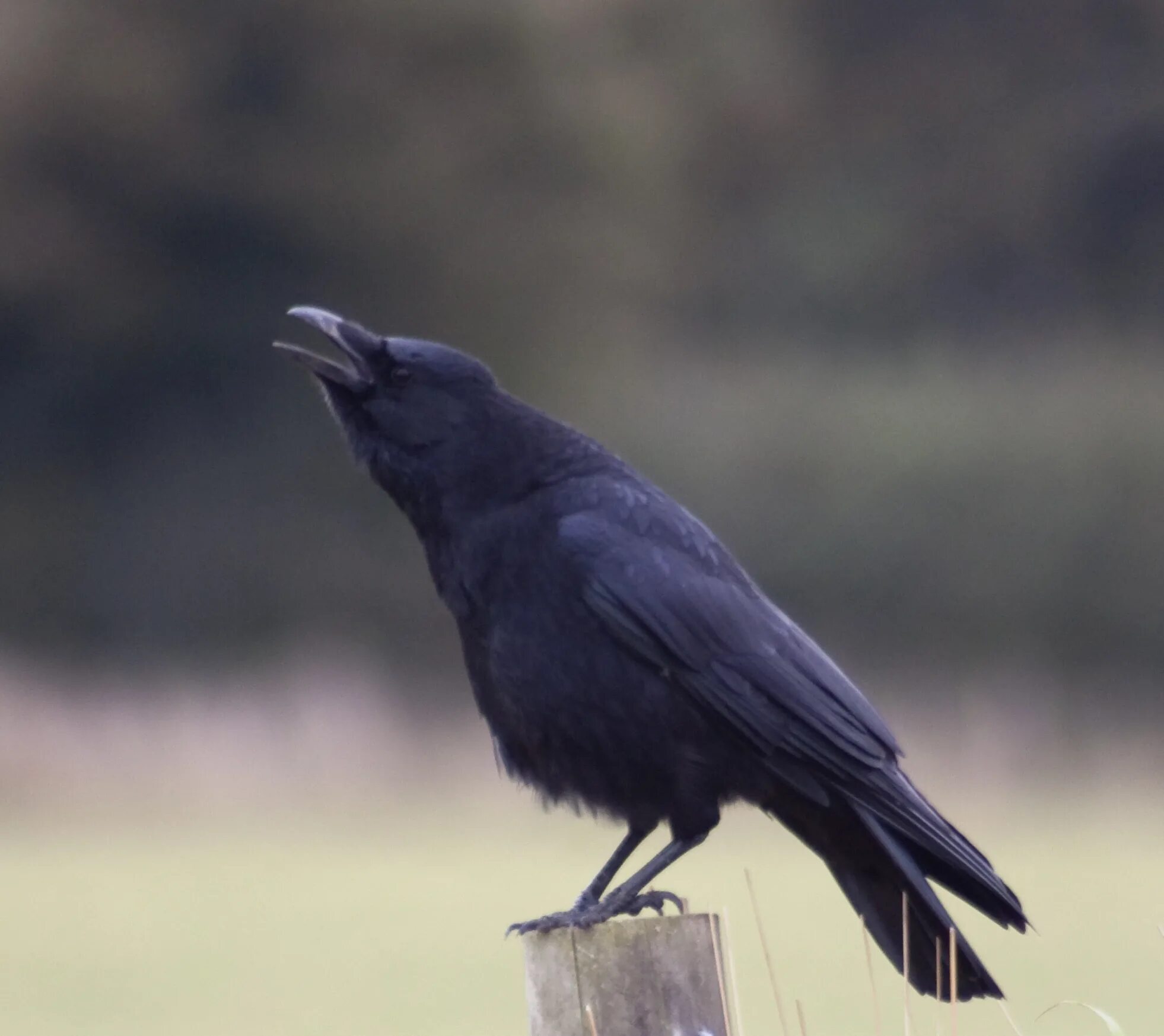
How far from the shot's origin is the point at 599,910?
3.12 meters

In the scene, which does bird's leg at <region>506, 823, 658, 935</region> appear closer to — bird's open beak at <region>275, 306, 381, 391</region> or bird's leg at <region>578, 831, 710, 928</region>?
bird's leg at <region>578, 831, 710, 928</region>

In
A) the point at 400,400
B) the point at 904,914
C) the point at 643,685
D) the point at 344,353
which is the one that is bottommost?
the point at 904,914

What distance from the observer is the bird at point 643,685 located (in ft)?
11.0

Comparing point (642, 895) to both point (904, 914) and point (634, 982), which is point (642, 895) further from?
point (634, 982)

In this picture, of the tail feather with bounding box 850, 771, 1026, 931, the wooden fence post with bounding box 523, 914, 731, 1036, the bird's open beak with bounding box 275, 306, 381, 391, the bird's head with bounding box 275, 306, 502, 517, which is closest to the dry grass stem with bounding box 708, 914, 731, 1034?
the wooden fence post with bounding box 523, 914, 731, 1036

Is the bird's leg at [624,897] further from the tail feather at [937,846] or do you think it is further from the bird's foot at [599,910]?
the tail feather at [937,846]

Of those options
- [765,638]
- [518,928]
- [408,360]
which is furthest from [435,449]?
[518,928]

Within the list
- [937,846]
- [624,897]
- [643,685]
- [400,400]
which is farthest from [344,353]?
[937,846]

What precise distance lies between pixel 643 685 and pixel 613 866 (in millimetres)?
445

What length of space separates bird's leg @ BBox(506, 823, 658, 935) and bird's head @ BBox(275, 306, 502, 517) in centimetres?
93

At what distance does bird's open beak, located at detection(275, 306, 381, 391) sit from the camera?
12.2 ft

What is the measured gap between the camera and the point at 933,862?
342 cm

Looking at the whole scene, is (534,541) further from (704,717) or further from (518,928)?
(518,928)

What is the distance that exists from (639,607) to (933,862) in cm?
85
